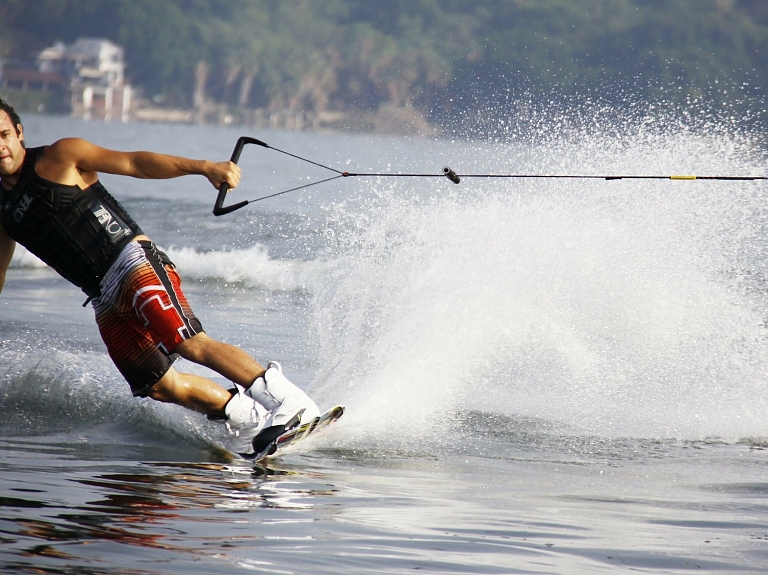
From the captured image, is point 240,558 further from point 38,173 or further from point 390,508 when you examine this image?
point 38,173

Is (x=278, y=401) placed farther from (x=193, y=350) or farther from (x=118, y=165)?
(x=118, y=165)

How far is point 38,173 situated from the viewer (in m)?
4.50

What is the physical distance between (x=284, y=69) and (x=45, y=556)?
94.0 meters

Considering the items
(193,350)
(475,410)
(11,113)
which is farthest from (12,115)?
(475,410)

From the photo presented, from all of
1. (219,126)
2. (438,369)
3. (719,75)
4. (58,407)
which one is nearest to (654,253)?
(438,369)

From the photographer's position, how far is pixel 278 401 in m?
4.60

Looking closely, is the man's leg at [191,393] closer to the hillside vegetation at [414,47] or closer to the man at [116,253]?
the man at [116,253]

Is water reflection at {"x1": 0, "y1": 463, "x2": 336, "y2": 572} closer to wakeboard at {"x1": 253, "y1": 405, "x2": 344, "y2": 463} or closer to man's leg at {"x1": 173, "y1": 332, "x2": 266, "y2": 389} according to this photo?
wakeboard at {"x1": 253, "y1": 405, "x2": 344, "y2": 463}

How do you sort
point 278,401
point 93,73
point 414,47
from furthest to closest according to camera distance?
point 93,73 → point 414,47 → point 278,401

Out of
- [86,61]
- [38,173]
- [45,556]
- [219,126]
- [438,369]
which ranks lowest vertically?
[45,556]

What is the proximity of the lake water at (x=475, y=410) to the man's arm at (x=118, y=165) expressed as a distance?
1202 millimetres

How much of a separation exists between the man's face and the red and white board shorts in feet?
1.84

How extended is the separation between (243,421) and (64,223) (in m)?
1.13

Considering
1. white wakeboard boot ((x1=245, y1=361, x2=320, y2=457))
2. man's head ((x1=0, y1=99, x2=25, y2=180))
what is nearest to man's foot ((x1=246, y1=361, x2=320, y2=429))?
white wakeboard boot ((x1=245, y1=361, x2=320, y2=457))
